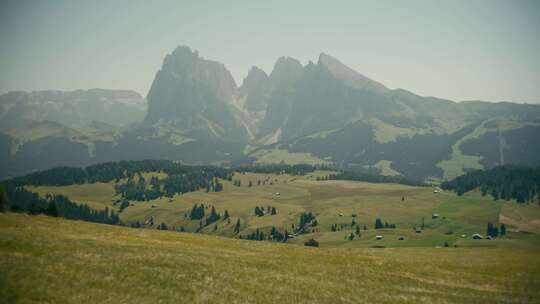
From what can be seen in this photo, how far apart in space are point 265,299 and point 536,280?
1136 inches

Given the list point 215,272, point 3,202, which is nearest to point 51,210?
point 3,202

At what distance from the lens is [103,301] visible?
1006 inches

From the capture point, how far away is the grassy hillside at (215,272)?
90.1 ft

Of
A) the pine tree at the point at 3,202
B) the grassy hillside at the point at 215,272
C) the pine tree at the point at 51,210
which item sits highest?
the pine tree at the point at 3,202

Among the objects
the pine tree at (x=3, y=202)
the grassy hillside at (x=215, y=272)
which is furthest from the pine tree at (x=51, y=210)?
the grassy hillside at (x=215, y=272)

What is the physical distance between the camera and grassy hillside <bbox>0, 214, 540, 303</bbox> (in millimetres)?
27469

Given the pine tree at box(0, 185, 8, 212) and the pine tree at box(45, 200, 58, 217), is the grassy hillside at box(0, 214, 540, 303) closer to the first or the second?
the pine tree at box(0, 185, 8, 212)

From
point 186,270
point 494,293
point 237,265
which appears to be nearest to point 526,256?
point 494,293

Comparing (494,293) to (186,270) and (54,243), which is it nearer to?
(186,270)

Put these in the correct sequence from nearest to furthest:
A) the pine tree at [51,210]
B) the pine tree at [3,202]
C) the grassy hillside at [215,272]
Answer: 1. the grassy hillside at [215,272]
2. the pine tree at [3,202]
3. the pine tree at [51,210]

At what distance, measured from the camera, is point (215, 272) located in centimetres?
3384

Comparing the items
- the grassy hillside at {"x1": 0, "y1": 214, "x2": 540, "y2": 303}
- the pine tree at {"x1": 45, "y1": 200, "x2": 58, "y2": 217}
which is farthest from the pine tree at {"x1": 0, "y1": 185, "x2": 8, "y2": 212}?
the grassy hillside at {"x1": 0, "y1": 214, "x2": 540, "y2": 303}

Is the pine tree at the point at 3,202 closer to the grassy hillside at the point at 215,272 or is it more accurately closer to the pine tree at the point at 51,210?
the pine tree at the point at 51,210

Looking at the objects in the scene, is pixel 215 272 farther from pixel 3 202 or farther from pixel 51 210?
pixel 3 202
